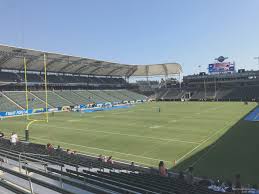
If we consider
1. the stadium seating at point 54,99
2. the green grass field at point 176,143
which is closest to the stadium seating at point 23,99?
the stadium seating at point 54,99

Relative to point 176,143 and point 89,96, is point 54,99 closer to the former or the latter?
point 89,96

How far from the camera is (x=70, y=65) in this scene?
255 feet

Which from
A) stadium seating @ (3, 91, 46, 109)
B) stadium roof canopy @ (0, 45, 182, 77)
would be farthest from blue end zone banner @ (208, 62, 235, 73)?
stadium seating @ (3, 91, 46, 109)

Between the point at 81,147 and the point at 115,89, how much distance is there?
76397 millimetres

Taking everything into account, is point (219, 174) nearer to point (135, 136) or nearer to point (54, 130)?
point (135, 136)

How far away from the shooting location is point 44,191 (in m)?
5.89

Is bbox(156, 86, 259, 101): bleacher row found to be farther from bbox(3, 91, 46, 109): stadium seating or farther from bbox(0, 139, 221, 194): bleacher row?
bbox(0, 139, 221, 194): bleacher row

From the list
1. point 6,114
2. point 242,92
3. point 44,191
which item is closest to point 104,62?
point 6,114

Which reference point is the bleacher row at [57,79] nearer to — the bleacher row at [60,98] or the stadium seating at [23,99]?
the bleacher row at [60,98]

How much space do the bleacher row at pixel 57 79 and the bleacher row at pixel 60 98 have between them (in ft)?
12.0

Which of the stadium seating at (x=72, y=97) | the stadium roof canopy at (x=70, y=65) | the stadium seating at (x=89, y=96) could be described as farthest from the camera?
the stadium seating at (x=89, y=96)

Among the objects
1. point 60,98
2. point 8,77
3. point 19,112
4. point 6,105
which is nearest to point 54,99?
point 60,98

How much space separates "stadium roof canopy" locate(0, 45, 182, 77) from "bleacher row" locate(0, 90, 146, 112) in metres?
6.37

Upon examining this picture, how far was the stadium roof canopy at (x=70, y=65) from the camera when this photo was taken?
59.2 meters
